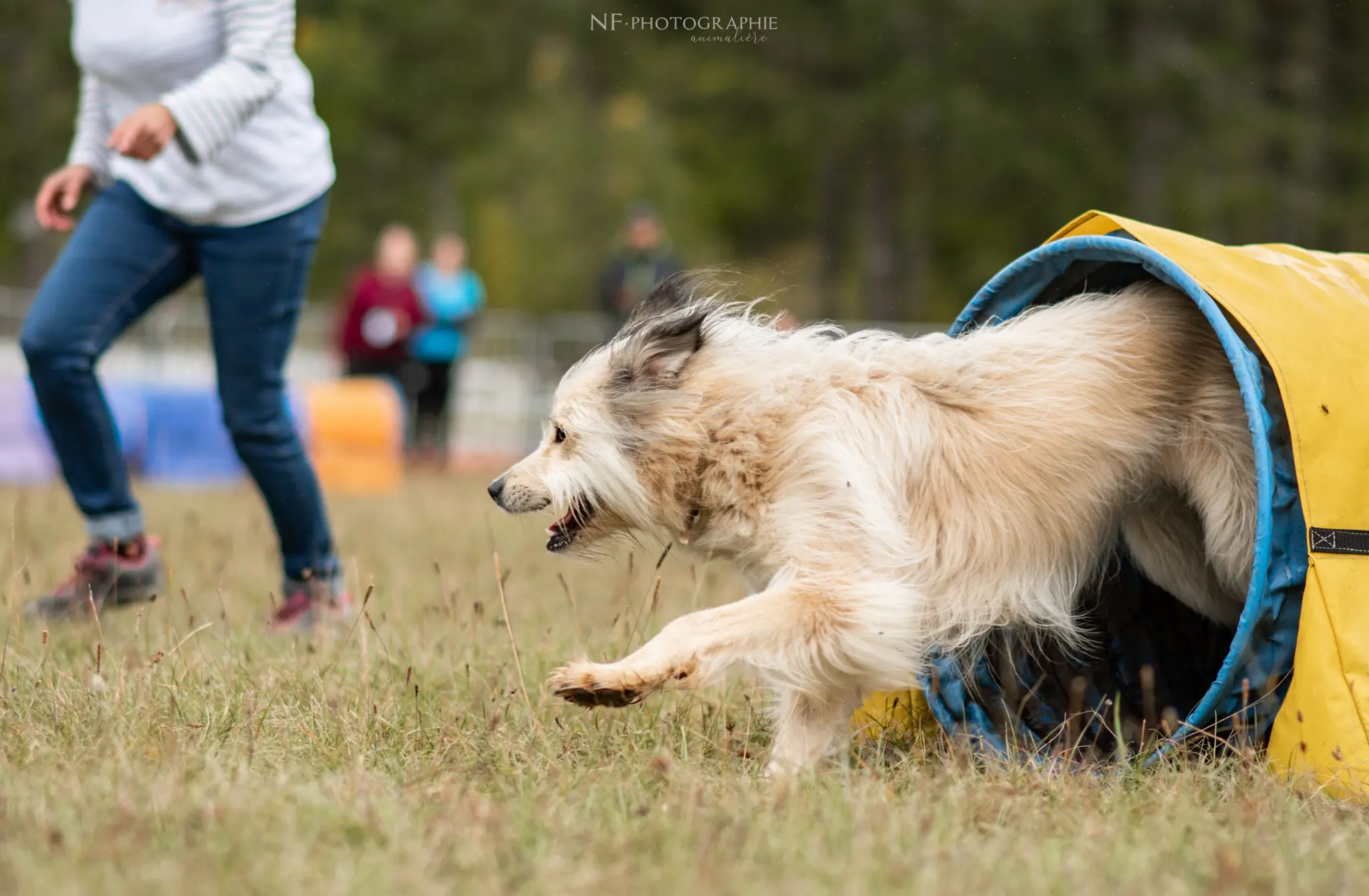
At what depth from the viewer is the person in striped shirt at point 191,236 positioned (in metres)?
4.13

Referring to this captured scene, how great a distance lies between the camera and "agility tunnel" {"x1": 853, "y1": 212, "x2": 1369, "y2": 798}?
3061 mm

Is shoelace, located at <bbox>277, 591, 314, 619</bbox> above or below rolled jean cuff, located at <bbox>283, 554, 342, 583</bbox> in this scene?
below

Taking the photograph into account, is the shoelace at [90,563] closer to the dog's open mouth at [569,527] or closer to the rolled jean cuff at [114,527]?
the rolled jean cuff at [114,527]

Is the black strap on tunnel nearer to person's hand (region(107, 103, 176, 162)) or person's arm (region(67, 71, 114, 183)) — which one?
person's hand (region(107, 103, 176, 162))

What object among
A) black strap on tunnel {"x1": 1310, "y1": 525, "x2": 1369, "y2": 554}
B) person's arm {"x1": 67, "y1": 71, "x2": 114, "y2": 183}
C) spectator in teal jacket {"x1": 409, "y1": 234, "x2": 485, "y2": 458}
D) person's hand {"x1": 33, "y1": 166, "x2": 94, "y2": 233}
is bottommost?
spectator in teal jacket {"x1": 409, "y1": 234, "x2": 485, "y2": 458}

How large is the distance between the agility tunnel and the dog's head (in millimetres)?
820

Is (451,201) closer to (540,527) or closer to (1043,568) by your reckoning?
(540,527)

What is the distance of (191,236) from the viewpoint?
4.27 meters

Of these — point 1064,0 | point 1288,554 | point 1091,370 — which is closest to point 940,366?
point 1091,370

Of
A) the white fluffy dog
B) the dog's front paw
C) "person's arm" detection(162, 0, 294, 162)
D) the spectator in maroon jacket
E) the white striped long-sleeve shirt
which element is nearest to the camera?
the dog's front paw

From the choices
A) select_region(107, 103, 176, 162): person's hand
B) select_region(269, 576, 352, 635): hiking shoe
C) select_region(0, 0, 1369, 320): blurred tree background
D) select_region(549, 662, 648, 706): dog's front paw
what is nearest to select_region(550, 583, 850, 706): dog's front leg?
select_region(549, 662, 648, 706): dog's front paw

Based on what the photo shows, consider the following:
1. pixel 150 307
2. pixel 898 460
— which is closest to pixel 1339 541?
pixel 898 460

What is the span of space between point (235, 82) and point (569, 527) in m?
1.62

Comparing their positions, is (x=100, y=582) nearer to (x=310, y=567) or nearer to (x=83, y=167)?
(x=310, y=567)
